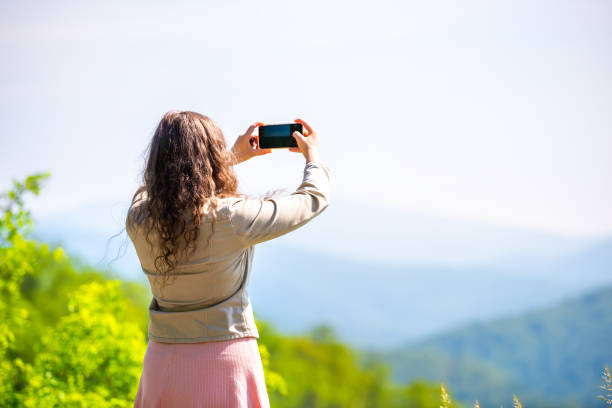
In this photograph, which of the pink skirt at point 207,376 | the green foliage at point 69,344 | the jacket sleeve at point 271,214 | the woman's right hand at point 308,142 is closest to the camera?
the jacket sleeve at point 271,214

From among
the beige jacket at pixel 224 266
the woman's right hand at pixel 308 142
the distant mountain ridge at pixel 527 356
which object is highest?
the woman's right hand at pixel 308 142

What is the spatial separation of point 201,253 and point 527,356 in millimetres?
90322

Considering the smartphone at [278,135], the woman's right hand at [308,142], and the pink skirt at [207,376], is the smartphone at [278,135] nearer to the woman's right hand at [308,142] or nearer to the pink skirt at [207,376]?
the woman's right hand at [308,142]

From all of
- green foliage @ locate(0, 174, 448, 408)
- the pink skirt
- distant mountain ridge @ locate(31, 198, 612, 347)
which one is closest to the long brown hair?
the pink skirt

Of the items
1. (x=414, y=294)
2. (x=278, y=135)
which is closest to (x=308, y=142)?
(x=278, y=135)

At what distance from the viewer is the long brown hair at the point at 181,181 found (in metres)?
1.42

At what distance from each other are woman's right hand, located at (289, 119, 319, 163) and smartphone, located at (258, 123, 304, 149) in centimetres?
2

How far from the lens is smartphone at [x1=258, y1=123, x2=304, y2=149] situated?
1.69 metres

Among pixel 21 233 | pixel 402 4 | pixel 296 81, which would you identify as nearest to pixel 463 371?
pixel 402 4

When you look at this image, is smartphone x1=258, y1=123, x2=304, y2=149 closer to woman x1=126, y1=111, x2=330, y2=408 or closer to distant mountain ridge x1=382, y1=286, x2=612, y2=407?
woman x1=126, y1=111, x2=330, y2=408

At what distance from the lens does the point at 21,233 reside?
3.57 m

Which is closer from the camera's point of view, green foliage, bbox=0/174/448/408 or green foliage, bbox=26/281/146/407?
green foliage, bbox=0/174/448/408

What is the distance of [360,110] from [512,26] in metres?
48.4

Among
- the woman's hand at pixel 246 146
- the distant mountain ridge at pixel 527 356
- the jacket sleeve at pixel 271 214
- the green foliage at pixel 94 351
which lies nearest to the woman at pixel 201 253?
the jacket sleeve at pixel 271 214
